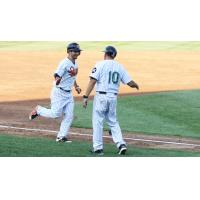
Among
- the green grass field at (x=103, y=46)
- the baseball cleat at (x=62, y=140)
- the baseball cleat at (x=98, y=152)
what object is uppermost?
the green grass field at (x=103, y=46)

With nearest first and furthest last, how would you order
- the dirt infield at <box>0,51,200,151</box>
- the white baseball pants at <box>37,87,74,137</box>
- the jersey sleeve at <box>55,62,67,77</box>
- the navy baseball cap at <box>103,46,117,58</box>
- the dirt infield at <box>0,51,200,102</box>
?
1. the navy baseball cap at <box>103,46,117,58</box>
2. the jersey sleeve at <box>55,62,67,77</box>
3. the white baseball pants at <box>37,87,74,137</box>
4. the dirt infield at <box>0,51,200,151</box>
5. the dirt infield at <box>0,51,200,102</box>

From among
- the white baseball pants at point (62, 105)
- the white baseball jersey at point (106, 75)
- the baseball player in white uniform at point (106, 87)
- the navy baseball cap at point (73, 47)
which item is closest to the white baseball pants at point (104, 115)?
the baseball player in white uniform at point (106, 87)

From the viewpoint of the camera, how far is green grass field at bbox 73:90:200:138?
13578 millimetres

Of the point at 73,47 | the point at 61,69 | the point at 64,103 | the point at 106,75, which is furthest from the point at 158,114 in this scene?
the point at 106,75

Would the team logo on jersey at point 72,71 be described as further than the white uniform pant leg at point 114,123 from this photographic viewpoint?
Yes

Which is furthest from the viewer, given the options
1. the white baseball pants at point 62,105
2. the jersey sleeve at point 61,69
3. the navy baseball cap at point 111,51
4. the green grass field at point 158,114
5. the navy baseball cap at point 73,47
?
Answer: the green grass field at point 158,114

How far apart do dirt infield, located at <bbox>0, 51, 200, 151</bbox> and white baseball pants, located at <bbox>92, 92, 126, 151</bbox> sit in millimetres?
1524

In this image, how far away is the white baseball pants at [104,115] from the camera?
10.2m

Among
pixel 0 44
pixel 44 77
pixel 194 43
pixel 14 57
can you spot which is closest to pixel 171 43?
pixel 194 43

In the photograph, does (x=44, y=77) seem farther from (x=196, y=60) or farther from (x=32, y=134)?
(x=32, y=134)

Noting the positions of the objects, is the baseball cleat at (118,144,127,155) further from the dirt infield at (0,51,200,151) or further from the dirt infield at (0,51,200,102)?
the dirt infield at (0,51,200,102)

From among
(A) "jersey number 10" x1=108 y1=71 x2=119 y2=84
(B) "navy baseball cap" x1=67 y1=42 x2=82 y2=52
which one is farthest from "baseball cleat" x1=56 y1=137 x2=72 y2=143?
(A) "jersey number 10" x1=108 y1=71 x2=119 y2=84

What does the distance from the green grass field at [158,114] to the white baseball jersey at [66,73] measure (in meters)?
2.14

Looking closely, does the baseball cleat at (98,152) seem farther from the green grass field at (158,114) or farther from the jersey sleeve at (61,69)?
the green grass field at (158,114)
